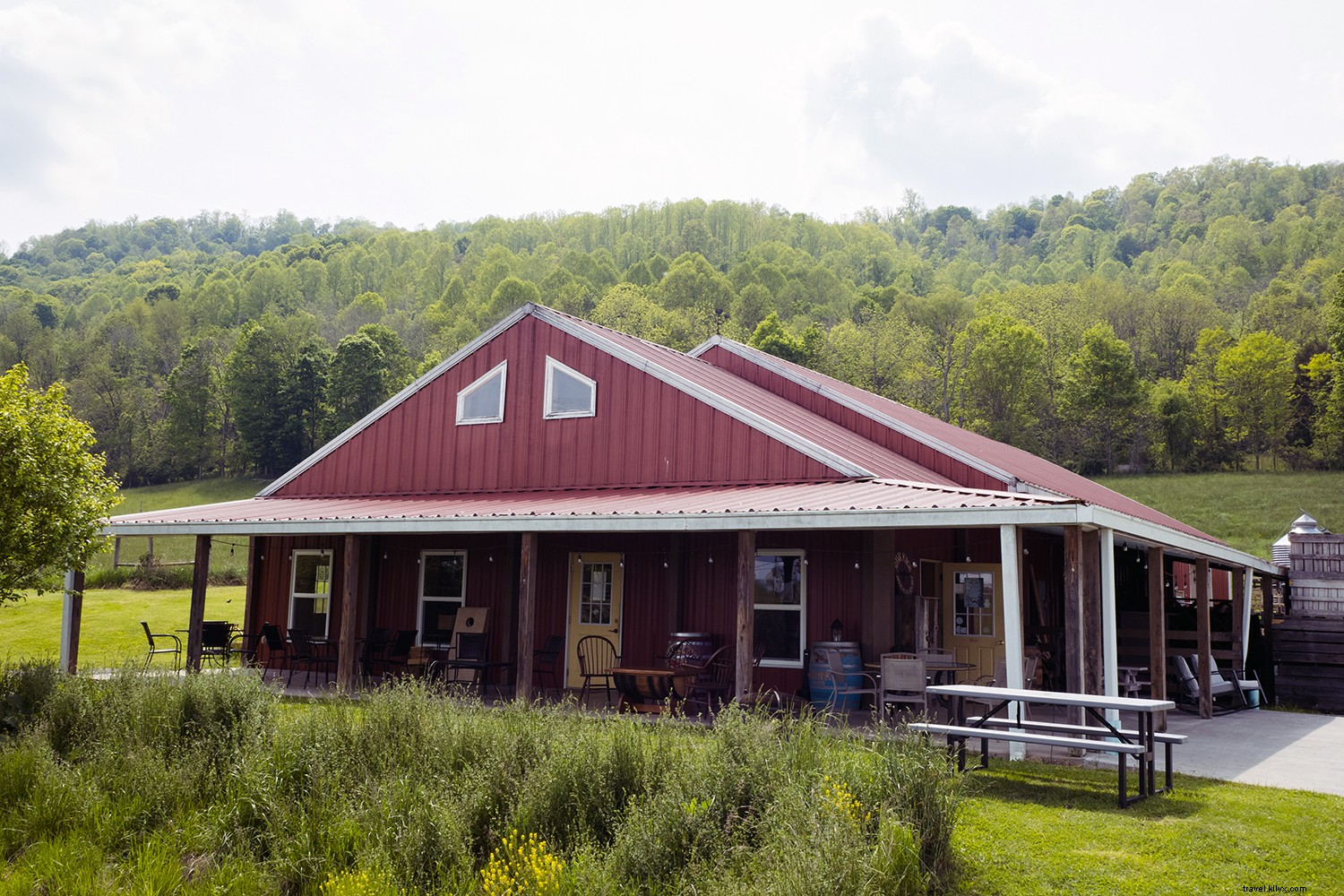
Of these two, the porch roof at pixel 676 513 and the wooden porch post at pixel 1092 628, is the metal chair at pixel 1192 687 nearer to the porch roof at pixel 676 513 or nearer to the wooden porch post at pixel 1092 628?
the porch roof at pixel 676 513

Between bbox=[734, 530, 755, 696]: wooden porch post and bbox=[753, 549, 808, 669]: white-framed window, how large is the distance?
248 centimetres

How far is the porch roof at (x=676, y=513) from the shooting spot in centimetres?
941

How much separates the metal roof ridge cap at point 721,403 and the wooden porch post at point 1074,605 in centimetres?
319

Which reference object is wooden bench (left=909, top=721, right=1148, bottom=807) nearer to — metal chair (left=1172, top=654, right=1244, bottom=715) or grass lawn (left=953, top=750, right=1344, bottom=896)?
grass lawn (left=953, top=750, right=1344, bottom=896)

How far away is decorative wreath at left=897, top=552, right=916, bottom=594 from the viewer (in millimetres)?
12867

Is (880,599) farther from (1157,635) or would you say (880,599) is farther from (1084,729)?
(1084,729)

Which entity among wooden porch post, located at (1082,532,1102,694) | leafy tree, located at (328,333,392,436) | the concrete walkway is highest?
leafy tree, located at (328,333,392,436)

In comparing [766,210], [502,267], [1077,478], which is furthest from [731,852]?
[766,210]

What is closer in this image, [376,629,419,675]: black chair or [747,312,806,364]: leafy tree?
[376,629,419,675]: black chair

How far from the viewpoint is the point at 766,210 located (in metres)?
81.4

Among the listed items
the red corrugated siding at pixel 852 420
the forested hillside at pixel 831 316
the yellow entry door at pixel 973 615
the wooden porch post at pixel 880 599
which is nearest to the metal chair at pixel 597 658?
the wooden porch post at pixel 880 599

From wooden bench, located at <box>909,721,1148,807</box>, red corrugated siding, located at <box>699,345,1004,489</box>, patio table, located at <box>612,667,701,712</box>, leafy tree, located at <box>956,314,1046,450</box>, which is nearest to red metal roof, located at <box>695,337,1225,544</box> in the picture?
red corrugated siding, located at <box>699,345,1004,489</box>

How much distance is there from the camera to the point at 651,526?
11.0m

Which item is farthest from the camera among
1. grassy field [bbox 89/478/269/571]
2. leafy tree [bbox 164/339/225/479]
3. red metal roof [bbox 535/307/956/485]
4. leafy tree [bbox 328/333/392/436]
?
leafy tree [bbox 164/339/225/479]
